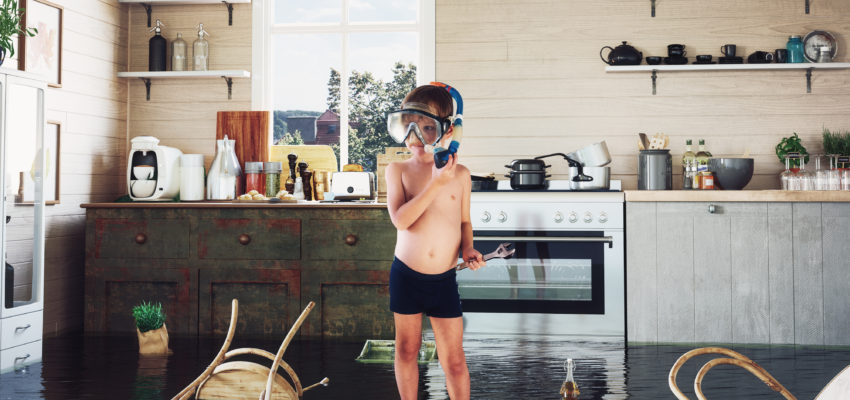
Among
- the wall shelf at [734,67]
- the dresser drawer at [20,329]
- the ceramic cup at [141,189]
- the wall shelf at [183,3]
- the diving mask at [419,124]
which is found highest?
the wall shelf at [183,3]

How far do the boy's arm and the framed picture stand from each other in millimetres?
2526

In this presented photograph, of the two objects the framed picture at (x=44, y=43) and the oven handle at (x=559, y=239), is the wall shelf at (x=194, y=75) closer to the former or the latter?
the framed picture at (x=44, y=43)

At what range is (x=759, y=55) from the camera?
3.88m

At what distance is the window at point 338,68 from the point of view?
4.30 metres

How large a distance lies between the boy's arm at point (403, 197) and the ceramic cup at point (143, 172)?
2.57 metres

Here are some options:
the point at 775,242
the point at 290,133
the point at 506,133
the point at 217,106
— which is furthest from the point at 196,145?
the point at 775,242

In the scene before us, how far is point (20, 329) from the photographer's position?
302cm

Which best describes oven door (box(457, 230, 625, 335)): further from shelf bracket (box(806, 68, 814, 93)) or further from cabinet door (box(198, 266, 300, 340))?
shelf bracket (box(806, 68, 814, 93))

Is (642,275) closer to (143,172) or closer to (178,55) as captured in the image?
(143,172)

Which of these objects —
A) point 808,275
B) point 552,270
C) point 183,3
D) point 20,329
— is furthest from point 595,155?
point 20,329

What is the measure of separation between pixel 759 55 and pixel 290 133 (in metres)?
2.76

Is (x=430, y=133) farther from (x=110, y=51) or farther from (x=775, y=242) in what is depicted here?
(x=110, y=51)

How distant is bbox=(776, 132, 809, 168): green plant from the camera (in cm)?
380

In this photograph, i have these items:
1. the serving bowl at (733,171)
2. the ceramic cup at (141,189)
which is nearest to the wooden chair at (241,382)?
the ceramic cup at (141,189)
